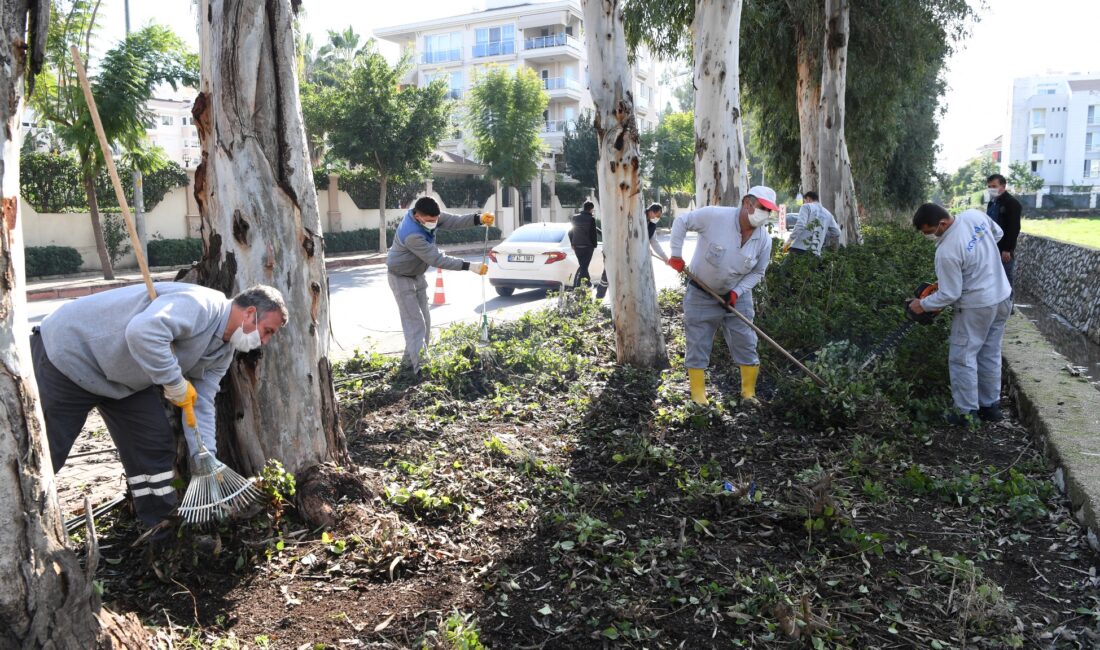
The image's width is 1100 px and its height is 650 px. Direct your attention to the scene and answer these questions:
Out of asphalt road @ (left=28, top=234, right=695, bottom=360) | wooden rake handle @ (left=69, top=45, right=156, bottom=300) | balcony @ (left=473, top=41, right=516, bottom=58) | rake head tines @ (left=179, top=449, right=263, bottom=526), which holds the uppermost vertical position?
balcony @ (left=473, top=41, right=516, bottom=58)

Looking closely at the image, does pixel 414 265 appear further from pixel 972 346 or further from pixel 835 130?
pixel 835 130

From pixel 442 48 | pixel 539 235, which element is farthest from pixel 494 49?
Answer: pixel 539 235

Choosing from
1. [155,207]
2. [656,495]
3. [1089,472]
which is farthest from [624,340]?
[155,207]

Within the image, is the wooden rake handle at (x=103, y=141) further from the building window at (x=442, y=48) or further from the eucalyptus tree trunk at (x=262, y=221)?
the building window at (x=442, y=48)

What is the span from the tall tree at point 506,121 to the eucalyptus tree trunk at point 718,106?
25169mm

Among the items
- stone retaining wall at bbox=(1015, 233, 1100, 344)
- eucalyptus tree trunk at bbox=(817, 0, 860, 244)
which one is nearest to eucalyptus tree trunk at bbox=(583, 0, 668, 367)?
stone retaining wall at bbox=(1015, 233, 1100, 344)

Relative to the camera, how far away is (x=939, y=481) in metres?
4.90

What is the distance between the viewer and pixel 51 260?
1938 cm

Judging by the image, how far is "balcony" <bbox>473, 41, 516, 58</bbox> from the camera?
51.2m

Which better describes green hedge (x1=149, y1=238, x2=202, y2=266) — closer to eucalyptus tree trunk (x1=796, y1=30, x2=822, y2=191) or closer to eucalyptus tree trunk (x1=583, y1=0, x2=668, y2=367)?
eucalyptus tree trunk (x1=796, y1=30, x2=822, y2=191)

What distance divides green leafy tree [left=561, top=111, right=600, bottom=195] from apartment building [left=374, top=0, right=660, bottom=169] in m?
3.47

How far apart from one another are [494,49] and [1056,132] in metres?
72.7

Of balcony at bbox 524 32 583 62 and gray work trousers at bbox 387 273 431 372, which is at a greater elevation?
balcony at bbox 524 32 583 62

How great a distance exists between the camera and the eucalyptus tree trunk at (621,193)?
7707mm
